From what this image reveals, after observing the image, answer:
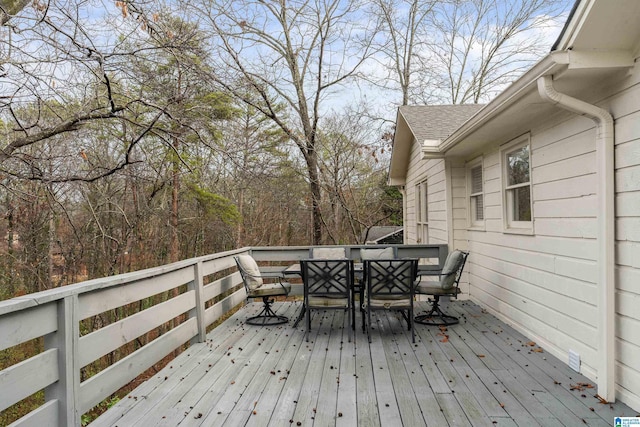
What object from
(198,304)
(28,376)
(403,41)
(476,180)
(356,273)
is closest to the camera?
(28,376)

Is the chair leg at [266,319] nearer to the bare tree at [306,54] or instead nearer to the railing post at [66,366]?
the railing post at [66,366]

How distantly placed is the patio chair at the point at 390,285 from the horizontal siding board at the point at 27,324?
2.87 metres

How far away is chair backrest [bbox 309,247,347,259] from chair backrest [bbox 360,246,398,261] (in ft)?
0.96

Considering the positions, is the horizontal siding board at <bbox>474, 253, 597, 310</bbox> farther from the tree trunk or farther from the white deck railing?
the tree trunk

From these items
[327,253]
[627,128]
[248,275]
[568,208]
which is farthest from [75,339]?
[327,253]

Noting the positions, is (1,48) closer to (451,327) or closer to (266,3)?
(451,327)

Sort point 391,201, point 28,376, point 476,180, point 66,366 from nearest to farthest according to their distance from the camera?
point 28,376
point 66,366
point 476,180
point 391,201

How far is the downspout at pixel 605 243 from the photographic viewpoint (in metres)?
2.76

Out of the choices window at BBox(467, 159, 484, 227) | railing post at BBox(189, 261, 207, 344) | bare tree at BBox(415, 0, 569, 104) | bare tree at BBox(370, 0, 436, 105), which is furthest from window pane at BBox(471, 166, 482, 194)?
bare tree at BBox(415, 0, 569, 104)

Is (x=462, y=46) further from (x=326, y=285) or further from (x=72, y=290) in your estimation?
(x=72, y=290)

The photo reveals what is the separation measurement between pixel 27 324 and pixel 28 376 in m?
0.24

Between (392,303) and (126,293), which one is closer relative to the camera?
(126,293)

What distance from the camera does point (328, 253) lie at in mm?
6262

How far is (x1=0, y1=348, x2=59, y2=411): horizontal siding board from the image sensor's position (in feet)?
6.12
